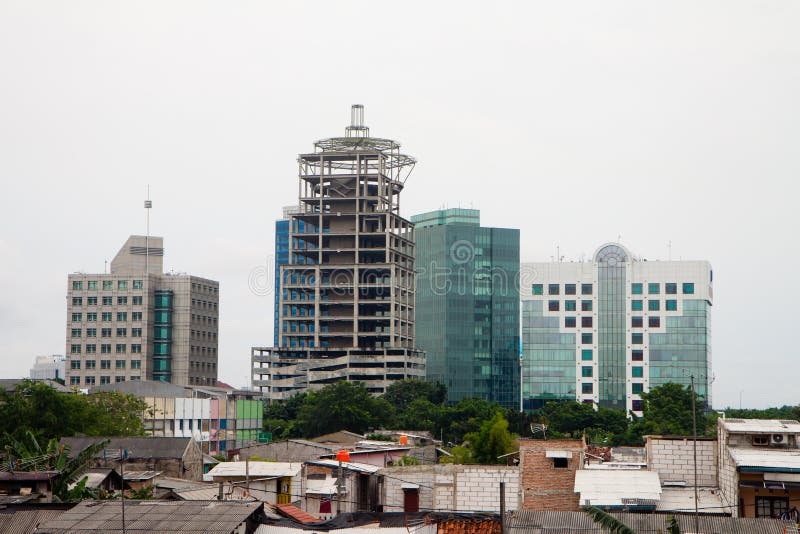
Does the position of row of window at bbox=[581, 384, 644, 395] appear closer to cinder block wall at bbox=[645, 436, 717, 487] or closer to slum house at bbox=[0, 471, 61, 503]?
cinder block wall at bbox=[645, 436, 717, 487]

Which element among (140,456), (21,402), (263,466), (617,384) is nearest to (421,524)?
(263,466)

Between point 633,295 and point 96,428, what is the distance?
114m

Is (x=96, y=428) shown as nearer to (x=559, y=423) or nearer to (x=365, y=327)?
(x=559, y=423)

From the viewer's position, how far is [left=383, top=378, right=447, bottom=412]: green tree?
174 meters

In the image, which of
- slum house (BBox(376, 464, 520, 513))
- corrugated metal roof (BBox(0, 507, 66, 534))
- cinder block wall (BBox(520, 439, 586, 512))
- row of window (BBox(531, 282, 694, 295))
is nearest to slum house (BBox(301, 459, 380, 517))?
slum house (BBox(376, 464, 520, 513))

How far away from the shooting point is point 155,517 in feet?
125

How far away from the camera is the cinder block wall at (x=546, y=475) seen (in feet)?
168

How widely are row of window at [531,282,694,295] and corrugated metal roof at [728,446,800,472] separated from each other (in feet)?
462

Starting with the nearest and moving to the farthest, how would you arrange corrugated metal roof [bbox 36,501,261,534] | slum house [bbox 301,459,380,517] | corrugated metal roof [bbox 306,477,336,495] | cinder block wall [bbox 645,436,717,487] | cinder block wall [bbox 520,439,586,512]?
corrugated metal roof [bbox 36,501,261,534]
cinder block wall [bbox 645,436,717,487]
cinder block wall [bbox 520,439,586,512]
slum house [bbox 301,459,380,517]
corrugated metal roof [bbox 306,477,336,495]

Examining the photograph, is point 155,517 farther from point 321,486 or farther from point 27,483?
point 321,486

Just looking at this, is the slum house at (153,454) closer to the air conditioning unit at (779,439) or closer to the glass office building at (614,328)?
the air conditioning unit at (779,439)

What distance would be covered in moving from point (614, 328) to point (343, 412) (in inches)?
2506

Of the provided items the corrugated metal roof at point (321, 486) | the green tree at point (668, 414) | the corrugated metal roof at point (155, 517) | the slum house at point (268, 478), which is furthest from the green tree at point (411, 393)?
the corrugated metal roof at point (155, 517)

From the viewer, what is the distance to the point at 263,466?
60375 mm
